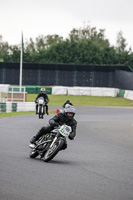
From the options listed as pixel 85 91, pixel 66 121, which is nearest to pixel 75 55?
pixel 85 91

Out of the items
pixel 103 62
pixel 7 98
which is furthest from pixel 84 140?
pixel 103 62

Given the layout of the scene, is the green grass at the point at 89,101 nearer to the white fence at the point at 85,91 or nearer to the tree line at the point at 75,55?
the white fence at the point at 85,91

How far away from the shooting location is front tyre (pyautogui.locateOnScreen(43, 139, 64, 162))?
11.1m

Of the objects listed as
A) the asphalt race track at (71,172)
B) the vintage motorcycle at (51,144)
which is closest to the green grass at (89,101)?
the asphalt race track at (71,172)

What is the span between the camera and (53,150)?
11227 millimetres

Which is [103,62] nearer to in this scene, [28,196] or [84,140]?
[84,140]

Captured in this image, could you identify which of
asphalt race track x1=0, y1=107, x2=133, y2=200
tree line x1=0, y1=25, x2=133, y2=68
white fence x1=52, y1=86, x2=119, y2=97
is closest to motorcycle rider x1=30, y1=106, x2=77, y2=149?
asphalt race track x1=0, y1=107, x2=133, y2=200

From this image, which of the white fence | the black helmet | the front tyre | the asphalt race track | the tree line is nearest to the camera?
the asphalt race track

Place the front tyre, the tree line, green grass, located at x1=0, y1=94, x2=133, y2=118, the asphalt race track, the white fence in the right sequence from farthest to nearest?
the tree line
the white fence
green grass, located at x1=0, y1=94, x2=133, y2=118
the front tyre
the asphalt race track

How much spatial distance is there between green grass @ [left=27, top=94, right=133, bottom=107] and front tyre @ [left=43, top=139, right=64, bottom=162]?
111 feet

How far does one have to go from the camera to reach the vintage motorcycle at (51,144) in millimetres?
11172

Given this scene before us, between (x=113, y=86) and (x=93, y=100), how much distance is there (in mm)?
9628

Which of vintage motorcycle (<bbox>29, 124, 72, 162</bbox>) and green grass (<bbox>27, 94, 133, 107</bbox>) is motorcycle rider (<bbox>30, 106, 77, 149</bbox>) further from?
green grass (<bbox>27, 94, 133, 107</bbox>)

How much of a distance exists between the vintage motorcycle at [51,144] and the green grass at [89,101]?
109 ft
